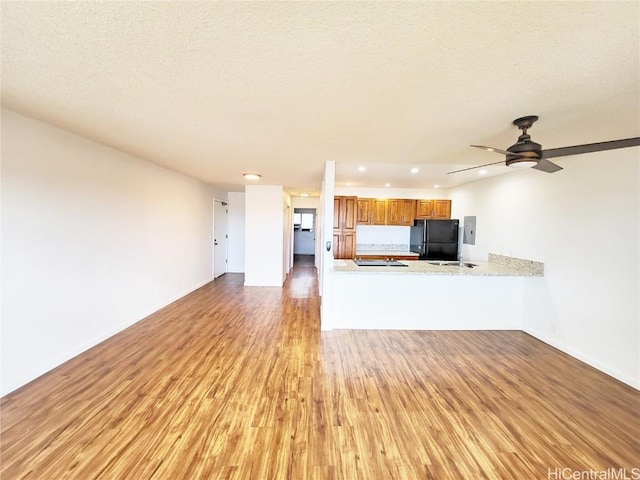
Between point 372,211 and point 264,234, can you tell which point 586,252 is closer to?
point 372,211

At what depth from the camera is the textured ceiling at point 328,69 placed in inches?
45.5

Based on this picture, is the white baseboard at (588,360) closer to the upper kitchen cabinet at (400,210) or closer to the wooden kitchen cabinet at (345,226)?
the upper kitchen cabinet at (400,210)

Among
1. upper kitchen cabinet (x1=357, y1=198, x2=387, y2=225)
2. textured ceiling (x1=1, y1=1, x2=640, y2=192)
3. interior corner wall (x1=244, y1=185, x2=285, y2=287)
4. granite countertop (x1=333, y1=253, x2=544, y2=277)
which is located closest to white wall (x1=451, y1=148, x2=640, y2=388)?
granite countertop (x1=333, y1=253, x2=544, y2=277)

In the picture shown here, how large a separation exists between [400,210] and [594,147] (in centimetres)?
438

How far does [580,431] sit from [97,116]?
4.54 m

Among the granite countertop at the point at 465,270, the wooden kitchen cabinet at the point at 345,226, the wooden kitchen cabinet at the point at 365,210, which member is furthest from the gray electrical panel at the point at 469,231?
the wooden kitchen cabinet at the point at 345,226

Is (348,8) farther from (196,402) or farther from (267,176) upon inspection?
(267,176)

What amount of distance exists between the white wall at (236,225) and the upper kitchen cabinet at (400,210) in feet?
13.7

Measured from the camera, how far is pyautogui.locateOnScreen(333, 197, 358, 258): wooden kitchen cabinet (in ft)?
19.9

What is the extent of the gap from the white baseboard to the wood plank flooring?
0.11 metres

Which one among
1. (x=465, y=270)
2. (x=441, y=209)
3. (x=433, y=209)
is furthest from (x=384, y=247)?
(x=465, y=270)

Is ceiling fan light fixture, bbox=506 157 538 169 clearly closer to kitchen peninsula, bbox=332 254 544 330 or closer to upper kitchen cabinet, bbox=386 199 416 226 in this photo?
kitchen peninsula, bbox=332 254 544 330

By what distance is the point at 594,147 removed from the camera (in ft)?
6.04

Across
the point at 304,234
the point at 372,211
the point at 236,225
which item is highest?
the point at 372,211
